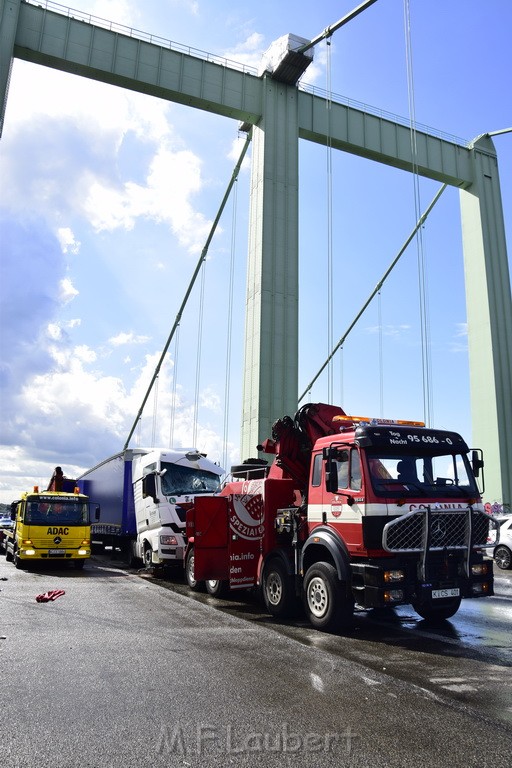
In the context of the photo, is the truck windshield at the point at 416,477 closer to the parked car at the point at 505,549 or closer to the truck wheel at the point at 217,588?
the truck wheel at the point at 217,588

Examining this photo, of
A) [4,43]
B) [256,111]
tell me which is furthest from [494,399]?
[4,43]

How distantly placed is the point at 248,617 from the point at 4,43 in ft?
70.5

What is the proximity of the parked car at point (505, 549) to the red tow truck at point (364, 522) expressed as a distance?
7.78 metres

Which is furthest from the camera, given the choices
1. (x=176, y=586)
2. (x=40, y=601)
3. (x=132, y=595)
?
(x=176, y=586)

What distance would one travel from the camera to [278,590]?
901cm

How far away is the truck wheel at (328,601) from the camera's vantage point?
24.9 ft

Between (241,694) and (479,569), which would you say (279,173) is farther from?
(241,694)

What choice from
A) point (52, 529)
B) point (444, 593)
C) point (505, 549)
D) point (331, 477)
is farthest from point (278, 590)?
point (505, 549)

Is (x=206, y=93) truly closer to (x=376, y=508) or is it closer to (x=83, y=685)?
(x=376, y=508)

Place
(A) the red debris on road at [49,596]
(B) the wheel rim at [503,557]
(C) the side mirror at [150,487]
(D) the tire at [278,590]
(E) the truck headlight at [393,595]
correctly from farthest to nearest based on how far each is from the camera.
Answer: (B) the wheel rim at [503,557], (C) the side mirror at [150,487], (A) the red debris on road at [49,596], (D) the tire at [278,590], (E) the truck headlight at [393,595]

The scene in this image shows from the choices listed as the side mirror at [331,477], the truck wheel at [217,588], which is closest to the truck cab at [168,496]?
the truck wheel at [217,588]

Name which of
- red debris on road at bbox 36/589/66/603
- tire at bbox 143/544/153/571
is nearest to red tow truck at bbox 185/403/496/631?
red debris on road at bbox 36/589/66/603

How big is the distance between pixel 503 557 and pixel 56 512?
39.1 feet

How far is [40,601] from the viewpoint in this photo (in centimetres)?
999
